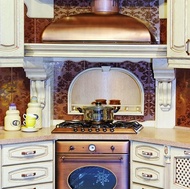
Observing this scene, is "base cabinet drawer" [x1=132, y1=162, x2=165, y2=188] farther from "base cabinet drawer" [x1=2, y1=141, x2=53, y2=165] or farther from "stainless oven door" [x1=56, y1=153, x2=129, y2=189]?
"base cabinet drawer" [x1=2, y1=141, x2=53, y2=165]

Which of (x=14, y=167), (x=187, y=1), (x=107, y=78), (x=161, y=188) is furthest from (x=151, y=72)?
(x=14, y=167)

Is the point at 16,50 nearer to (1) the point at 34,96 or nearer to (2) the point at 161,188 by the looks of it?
(1) the point at 34,96

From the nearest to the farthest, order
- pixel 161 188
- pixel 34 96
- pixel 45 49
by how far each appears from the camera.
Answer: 1. pixel 161 188
2. pixel 45 49
3. pixel 34 96

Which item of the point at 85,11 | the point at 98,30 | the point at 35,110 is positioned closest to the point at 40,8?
the point at 85,11

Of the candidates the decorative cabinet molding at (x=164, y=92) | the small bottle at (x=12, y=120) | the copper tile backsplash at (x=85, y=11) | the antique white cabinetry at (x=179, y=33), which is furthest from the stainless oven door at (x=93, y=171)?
the copper tile backsplash at (x=85, y=11)

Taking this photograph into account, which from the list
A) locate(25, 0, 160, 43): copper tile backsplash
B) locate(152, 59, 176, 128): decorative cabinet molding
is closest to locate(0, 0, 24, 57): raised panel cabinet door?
locate(25, 0, 160, 43): copper tile backsplash

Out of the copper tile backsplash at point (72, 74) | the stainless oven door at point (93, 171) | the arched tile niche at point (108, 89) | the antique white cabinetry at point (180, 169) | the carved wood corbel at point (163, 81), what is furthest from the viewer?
the arched tile niche at point (108, 89)

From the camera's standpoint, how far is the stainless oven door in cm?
316

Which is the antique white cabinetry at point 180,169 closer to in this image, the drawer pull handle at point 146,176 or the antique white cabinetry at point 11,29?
the drawer pull handle at point 146,176

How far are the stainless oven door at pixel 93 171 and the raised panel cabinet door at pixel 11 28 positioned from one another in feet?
2.57

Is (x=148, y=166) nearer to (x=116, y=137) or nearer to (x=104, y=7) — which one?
(x=116, y=137)

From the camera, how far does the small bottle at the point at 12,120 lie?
3.39 m

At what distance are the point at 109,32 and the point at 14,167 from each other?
1127 millimetres

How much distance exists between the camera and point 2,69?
3561 millimetres
